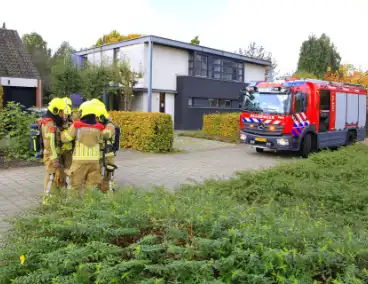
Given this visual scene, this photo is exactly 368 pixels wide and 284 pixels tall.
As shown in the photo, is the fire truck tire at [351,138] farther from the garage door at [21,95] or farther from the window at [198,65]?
the garage door at [21,95]

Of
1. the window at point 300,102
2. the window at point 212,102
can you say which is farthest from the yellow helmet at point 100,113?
the window at point 212,102

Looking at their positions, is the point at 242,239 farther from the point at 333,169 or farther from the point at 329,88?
the point at 329,88

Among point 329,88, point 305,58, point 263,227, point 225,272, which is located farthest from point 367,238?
point 305,58

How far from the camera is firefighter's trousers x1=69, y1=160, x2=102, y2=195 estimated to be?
544cm

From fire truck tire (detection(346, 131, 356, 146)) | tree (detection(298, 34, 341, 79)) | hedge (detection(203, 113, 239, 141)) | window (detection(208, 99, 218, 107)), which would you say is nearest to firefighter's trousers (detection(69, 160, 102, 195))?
hedge (detection(203, 113, 239, 141))

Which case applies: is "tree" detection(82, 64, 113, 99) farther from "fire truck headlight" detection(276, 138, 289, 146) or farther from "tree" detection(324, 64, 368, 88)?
"tree" detection(324, 64, 368, 88)

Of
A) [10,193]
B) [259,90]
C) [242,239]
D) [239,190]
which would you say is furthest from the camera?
[259,90]

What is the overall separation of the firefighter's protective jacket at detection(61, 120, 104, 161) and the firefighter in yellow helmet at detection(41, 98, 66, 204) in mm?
320

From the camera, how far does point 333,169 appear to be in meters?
6.89

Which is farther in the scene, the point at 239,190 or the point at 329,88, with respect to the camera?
the point at 329,88

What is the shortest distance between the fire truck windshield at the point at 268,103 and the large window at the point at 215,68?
39.9 feet

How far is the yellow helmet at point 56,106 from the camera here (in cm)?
573

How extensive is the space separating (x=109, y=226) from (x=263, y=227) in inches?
44.7

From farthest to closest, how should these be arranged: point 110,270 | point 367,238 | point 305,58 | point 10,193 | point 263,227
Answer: point 305,58 < point 10,193 < point 367,238 < point 263,227 < point 110,270
